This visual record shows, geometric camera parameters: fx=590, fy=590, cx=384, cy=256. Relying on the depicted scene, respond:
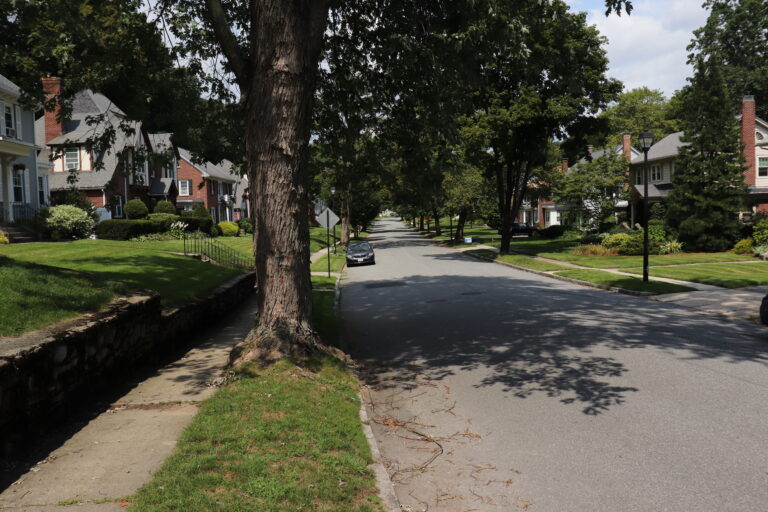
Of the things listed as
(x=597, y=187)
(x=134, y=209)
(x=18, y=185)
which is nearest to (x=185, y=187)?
(x=134, y=209)

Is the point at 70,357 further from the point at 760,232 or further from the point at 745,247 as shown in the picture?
the point at 760,232

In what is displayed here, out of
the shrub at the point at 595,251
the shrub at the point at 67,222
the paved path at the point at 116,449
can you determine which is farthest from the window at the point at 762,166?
the paved path at the point at 116,449

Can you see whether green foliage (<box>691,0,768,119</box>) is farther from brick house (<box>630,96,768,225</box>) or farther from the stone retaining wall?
the stone retaining wall

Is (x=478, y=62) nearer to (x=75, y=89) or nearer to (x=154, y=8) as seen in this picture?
(x=154, y=8)

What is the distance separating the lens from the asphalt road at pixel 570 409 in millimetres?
4977

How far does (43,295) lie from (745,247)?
107 ft

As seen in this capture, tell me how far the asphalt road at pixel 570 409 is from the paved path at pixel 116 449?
2.21m

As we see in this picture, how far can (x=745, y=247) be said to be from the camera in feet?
100

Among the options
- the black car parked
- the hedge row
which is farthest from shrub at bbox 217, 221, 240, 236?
the black car parked

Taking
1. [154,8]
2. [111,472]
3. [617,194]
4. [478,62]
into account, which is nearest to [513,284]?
[478,62]

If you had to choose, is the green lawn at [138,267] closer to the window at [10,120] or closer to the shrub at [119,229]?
the window at [10,120]

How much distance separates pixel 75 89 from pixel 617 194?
43.7 m

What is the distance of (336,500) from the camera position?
14.6 ft

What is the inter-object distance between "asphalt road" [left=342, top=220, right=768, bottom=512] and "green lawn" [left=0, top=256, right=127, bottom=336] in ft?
12.9
